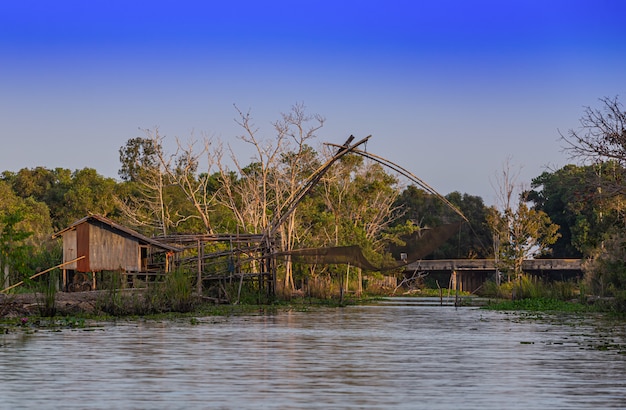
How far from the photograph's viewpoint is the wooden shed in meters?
39.3

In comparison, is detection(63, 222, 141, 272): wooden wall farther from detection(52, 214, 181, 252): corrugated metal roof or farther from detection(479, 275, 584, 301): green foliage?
detection(479, 275, 584, 301): green foliage

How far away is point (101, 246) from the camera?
39.8m

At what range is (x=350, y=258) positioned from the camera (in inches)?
1428

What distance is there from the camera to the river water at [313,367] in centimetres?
1062

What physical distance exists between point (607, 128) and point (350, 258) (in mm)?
12433

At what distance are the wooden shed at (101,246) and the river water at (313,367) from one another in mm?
15377

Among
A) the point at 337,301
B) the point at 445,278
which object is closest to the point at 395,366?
the point at 337,301

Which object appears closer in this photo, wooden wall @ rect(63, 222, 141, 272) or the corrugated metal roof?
the corrugated metal roof

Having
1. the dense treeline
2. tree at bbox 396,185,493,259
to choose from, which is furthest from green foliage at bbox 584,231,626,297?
tree at bbox 396,185,493,259

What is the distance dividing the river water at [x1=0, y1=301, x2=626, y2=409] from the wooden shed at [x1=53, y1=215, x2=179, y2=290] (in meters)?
15.4

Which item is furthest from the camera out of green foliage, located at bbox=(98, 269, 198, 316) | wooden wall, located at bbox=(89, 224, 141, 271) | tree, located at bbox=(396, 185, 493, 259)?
tree, located at bbox=(396, 185, 493, 259)

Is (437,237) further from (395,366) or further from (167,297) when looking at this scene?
(395,366)

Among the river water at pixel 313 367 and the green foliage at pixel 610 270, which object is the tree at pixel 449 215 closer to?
the green foliage at pixel 610 270

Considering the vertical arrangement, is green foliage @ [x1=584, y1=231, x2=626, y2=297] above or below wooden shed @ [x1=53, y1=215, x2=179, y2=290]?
below
